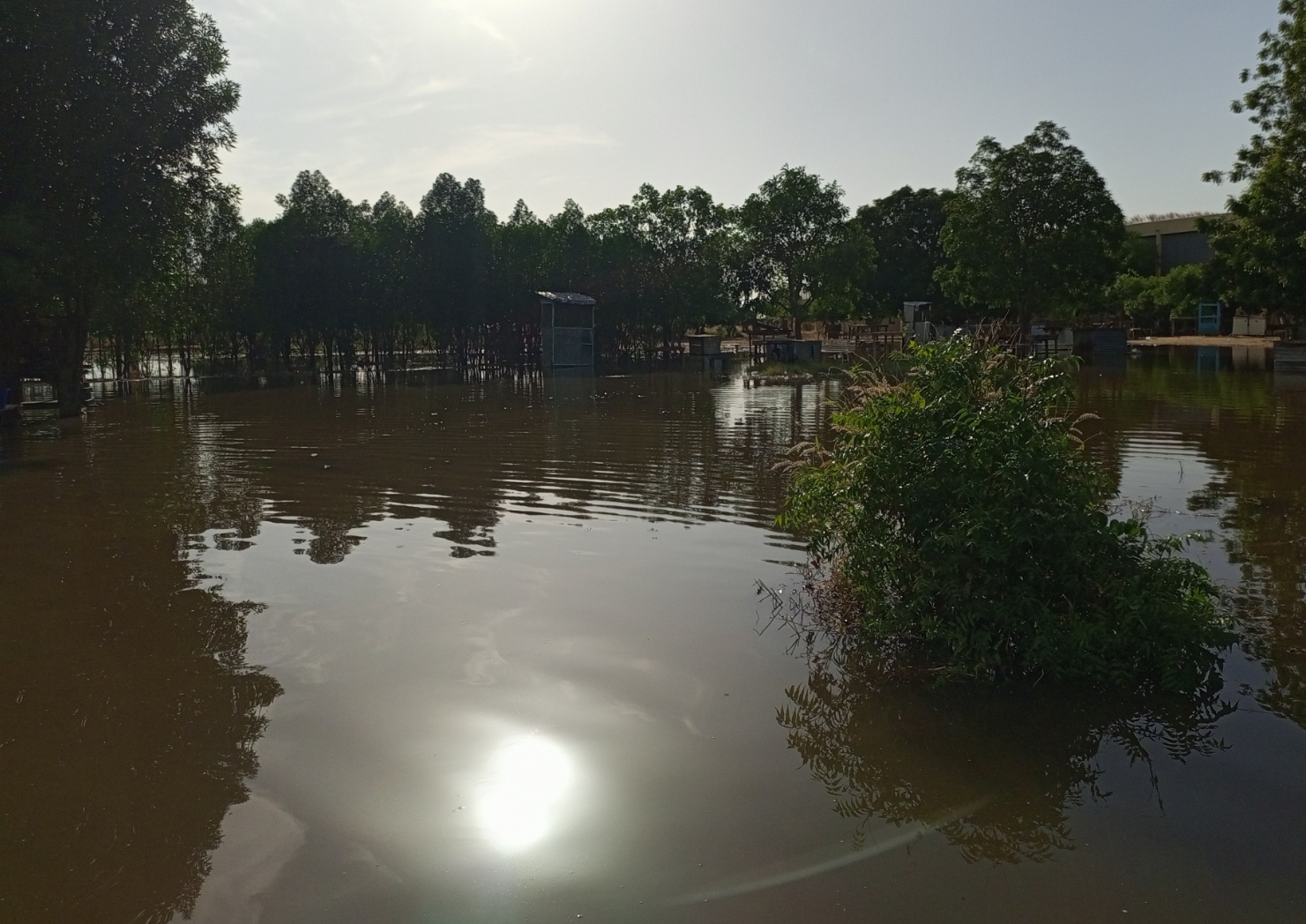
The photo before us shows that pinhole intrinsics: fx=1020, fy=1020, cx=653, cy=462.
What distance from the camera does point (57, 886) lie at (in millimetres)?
4164

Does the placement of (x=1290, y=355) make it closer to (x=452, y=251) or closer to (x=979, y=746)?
(x=979, y=746)

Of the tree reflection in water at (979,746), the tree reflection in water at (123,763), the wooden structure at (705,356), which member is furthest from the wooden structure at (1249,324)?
the tree reflection in water at (123,763)

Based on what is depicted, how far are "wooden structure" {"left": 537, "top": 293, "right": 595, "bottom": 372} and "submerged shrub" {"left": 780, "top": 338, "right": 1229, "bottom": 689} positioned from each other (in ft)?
143

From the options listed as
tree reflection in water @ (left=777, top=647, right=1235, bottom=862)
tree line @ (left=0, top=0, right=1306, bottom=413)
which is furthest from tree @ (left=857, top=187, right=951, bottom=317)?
tree reflection in water @ (left=777, top=647, right=1235, bottom=862)

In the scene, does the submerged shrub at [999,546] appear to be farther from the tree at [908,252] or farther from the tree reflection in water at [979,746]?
the tree at [908,252]

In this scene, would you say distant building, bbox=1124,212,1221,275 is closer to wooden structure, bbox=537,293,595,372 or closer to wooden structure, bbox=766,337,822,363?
wooden structure, bbox=766,337,822,363

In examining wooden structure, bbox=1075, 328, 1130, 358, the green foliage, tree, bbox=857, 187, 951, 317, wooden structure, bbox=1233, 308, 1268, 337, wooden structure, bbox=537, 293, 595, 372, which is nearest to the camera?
wooden structure, bbox=537, 293, 595, 372

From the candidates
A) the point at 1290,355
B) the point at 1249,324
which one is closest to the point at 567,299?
the point at 1290,355

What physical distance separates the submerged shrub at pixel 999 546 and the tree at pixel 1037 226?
4719 centimetres

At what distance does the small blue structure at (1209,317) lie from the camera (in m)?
63.7

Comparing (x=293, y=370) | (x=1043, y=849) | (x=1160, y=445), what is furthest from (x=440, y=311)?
(x=1043, y=849)

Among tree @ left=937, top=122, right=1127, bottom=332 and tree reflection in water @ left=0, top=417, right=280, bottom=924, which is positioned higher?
tree @ left=937, top=122, right=1127, bottom=332

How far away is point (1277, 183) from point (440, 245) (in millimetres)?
39220

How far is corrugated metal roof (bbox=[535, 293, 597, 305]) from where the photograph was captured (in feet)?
166
